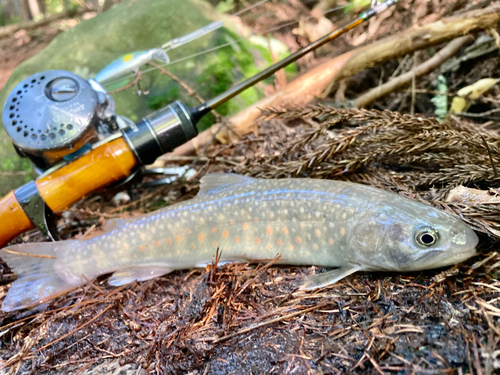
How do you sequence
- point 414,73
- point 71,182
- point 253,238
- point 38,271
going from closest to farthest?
point 253,238 → point 38,271 → point 71,182 → point 414,73

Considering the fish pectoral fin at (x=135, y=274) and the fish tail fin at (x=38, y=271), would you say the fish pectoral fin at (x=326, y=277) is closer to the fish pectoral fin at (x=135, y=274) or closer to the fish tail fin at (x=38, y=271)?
the fish pectoral fin at (x=135, y=274)

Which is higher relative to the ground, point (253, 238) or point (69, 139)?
point (69, 139)

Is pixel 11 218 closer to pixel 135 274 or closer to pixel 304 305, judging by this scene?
pixel 135 274

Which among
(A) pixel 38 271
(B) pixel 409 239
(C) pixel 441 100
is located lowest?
(C) pixel 441 100

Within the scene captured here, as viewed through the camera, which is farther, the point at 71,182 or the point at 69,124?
the point at 71,182

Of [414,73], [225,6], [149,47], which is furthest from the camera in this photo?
[225,6]

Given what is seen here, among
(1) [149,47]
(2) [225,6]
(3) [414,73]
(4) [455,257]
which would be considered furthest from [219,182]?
(2) [225,6]

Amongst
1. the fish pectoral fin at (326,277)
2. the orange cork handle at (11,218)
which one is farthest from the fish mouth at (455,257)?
the orange cork handle at (11,218)
